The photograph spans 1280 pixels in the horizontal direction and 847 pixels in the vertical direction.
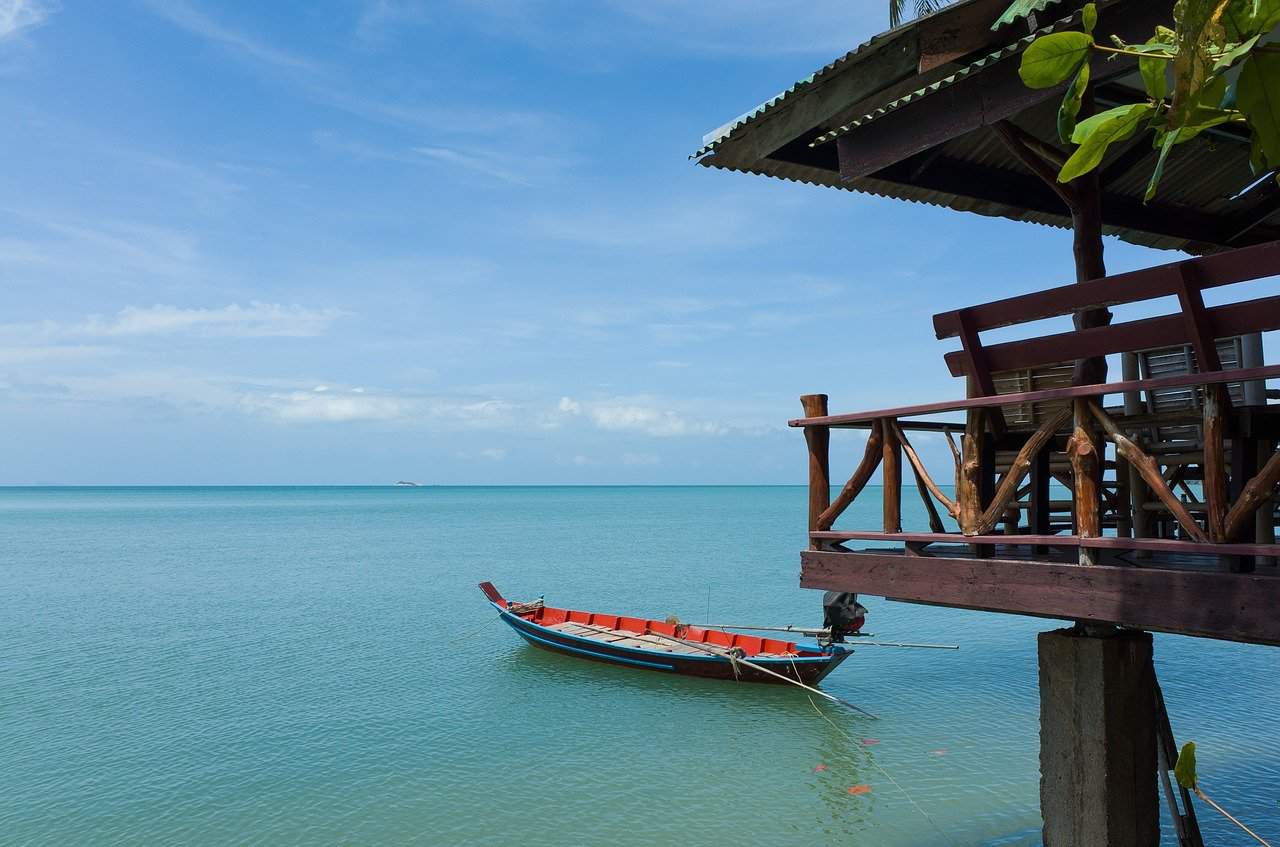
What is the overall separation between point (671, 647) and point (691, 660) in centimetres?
108

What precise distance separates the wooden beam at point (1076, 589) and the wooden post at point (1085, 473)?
176mm

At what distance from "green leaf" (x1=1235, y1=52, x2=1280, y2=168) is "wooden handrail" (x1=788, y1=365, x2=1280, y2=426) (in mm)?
3033

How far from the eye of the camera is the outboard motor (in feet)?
60.6

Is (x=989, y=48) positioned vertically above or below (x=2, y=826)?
above

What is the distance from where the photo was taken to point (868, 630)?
2925 cm

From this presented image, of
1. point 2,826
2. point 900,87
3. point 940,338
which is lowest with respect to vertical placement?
point 2,826

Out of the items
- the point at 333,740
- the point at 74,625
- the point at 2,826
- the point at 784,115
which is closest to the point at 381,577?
the point at 74,625

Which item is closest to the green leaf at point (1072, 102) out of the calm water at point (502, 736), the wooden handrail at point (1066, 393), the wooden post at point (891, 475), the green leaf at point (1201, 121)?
the green leaf at point (1201, 121)

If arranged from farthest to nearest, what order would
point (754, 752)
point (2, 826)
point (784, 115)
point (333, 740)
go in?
point (333, 740) < point (754, 752) < point (2, 826) < point (784, 115)

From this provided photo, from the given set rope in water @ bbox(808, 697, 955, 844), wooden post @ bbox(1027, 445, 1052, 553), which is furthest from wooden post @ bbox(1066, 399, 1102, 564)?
rope in water @ bbox(808, 697, 955, 844)

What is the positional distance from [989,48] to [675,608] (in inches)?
1325

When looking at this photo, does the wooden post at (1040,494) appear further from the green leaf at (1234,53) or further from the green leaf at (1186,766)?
the green leaf at (1234,53)

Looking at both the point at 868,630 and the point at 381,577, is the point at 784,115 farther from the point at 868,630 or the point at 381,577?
the point at 381,577

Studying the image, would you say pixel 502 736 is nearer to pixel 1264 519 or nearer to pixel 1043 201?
pixel 1043 201
